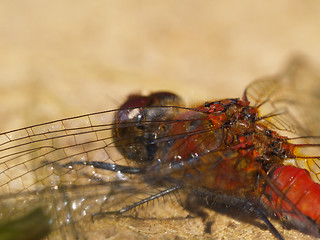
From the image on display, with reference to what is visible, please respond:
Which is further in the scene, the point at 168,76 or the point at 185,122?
the point at 168,76

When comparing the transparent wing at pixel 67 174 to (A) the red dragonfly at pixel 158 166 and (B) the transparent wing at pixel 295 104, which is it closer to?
(A) the red dragonfly at pixel 158 166

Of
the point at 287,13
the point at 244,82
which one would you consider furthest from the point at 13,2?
the point at 287,13

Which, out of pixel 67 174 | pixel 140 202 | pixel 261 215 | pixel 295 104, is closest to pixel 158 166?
pixel 140 202

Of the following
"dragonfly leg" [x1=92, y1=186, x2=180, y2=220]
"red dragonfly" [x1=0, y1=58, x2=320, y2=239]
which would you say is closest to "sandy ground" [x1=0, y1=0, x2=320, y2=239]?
"red dragonfly" [x1=0, y1=58, x2=320, y2=239]

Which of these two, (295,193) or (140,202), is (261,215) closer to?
(295,193)

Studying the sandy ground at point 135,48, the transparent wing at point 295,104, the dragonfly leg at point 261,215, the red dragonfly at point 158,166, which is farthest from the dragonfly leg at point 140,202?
the sandy ground at point 135,48

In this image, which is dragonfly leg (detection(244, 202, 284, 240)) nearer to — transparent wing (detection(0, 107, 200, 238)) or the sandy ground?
transparent wing (detection(0, 107, 200, 238))

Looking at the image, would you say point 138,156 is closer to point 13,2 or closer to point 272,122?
point 272,122
